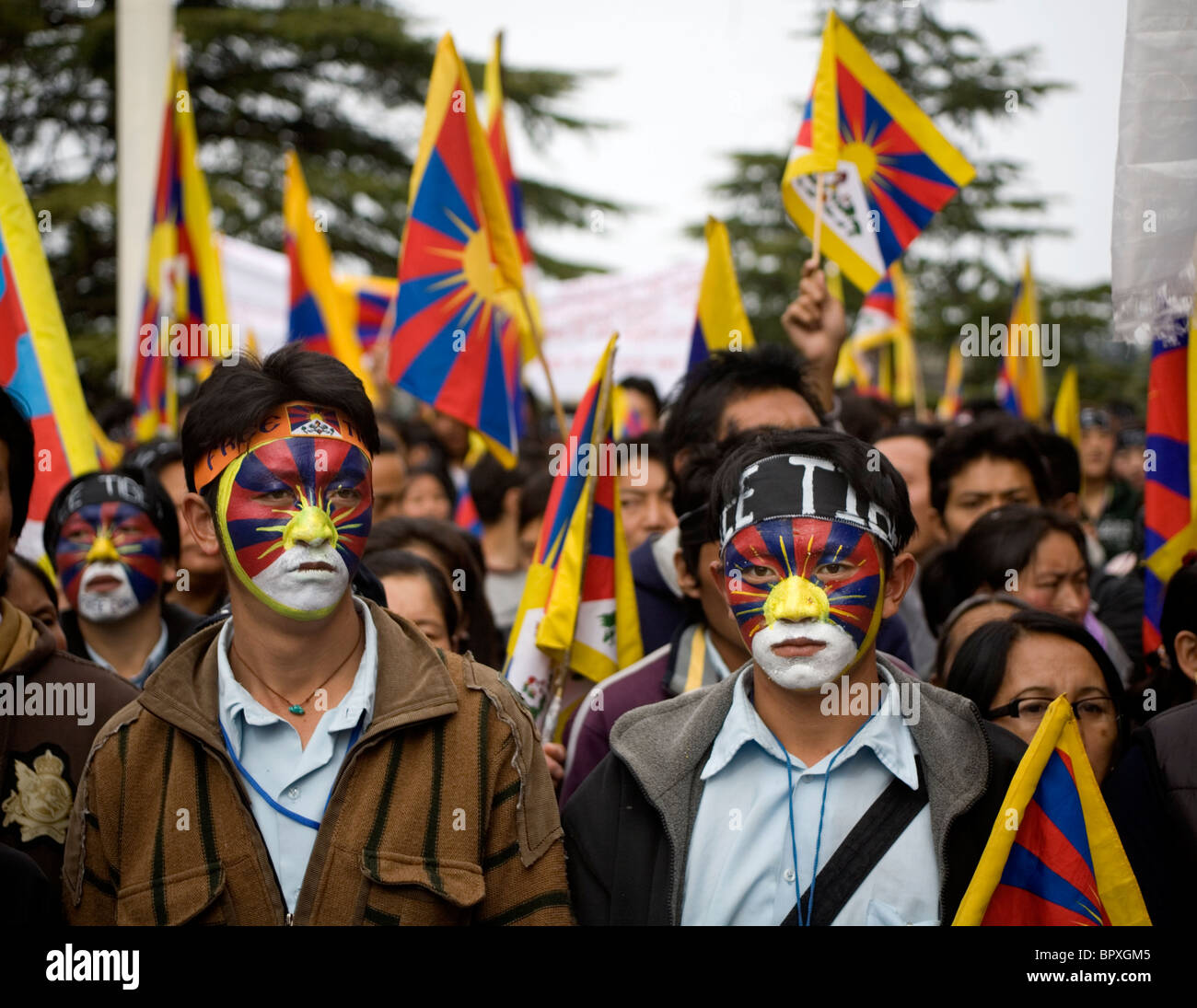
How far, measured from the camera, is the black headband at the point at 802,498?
9.04ft

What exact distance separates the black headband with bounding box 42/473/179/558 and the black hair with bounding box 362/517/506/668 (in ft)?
1.97


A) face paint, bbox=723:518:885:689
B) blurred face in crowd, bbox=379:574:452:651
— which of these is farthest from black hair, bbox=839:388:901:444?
face paint, bbox=723:518:885:689

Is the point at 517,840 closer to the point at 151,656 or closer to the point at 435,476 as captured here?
the point at 151,656

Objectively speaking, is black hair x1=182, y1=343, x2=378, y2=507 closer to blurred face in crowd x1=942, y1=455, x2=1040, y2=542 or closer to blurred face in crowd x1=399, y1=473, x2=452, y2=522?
blurred face in crowd x1=942, y1=455, x2=1040, y2=542

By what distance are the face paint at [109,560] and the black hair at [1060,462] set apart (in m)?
3.32

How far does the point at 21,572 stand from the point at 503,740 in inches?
71.3

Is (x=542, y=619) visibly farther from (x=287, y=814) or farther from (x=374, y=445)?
(x=287, y=814)

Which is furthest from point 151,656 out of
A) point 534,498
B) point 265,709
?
point 534,498

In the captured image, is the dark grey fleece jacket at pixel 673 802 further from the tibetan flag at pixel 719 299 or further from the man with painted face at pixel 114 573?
the tibetan flag at pixel 719 299

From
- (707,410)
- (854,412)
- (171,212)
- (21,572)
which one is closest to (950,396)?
(854,412)

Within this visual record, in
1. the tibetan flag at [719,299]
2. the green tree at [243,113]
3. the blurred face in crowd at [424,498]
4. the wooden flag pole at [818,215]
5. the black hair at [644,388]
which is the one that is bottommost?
the blurred face in crowd at [424,498]

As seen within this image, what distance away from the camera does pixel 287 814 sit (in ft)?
8.33

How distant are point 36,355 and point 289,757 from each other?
2381 mm

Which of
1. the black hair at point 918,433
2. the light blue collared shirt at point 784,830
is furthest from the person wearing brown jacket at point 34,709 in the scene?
the black hair at point 918,433
